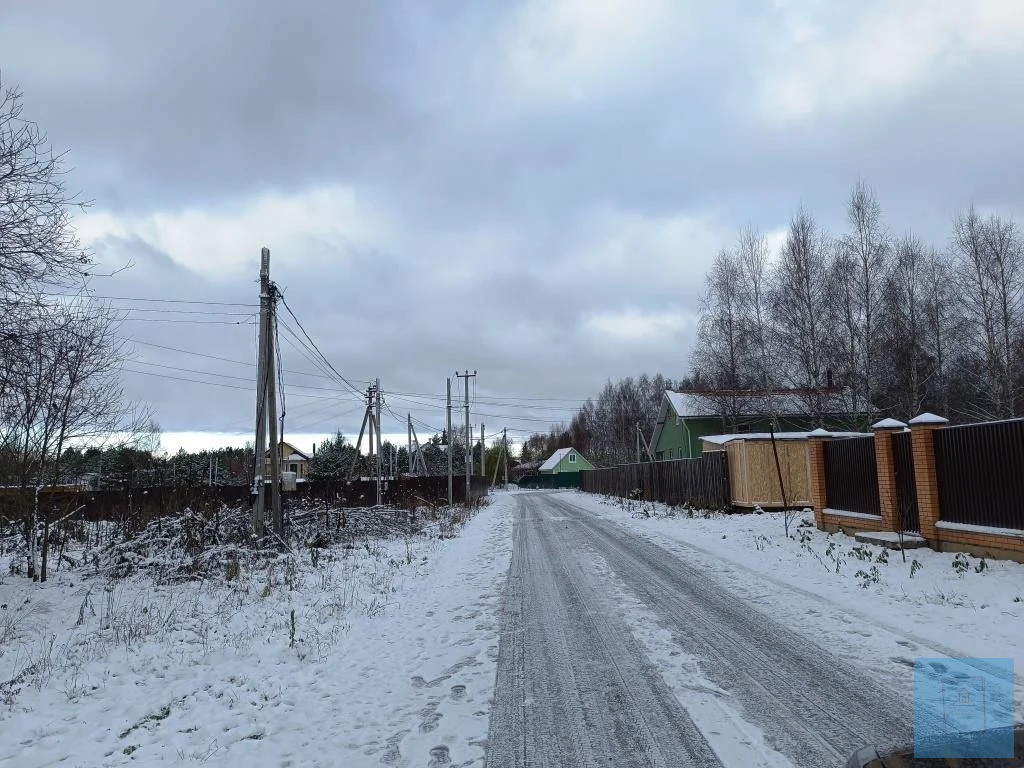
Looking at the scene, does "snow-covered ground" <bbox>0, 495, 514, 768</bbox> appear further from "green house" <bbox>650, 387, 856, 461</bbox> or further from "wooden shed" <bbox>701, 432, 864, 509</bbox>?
"green house" <bbox>650, 387, 856, 461</bbox>

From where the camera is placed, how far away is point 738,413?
30.2 metres

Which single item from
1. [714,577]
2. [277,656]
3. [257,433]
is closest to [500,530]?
[257,433]

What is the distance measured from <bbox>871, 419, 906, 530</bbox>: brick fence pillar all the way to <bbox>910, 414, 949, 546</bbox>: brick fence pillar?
30.1 inches

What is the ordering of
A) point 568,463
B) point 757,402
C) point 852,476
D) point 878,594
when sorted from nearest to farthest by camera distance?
1. point 878,594
2. point 852,476
3. point 757,402
4. point 568,463

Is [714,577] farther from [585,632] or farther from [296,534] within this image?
[296,534]

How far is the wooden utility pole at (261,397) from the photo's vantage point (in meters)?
12.8

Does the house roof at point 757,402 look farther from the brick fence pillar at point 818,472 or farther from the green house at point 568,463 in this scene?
the green house at point 568,463

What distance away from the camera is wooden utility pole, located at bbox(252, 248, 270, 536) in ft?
41.9

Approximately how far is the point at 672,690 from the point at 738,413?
89.5 ft

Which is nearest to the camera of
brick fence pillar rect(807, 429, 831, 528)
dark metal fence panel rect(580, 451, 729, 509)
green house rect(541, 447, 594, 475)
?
brick fence pillar rect(807, 429, 831, 528)

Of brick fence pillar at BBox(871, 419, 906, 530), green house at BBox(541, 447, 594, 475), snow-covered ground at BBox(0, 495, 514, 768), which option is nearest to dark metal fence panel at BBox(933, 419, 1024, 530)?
brick fence pillar at BBox(871, 419, 906, 530)

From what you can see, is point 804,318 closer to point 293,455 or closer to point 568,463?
point 568,463

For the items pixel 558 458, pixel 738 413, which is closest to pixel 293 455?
pixel 558 458

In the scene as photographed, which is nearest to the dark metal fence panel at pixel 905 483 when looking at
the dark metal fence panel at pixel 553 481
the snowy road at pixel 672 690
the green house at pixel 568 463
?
the snowy road at pixel 672 690
